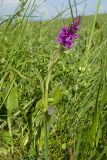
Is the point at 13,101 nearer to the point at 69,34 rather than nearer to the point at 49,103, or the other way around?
the point at 49,103

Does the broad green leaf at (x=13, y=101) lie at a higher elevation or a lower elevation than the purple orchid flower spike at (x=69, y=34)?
lower

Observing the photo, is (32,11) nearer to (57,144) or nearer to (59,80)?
(59,80)

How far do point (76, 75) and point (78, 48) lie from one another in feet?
1.90

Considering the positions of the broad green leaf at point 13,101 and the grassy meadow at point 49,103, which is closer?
the grassy meadow at point 49,103

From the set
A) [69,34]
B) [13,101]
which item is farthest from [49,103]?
[69,34]

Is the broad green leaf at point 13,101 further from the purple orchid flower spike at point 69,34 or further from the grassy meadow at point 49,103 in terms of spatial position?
the purple orchid flower spike at point 69,34

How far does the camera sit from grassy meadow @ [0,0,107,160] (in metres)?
1.40

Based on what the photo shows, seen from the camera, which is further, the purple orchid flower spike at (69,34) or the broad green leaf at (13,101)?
the broad green leaf at (13,101)

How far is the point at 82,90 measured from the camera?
2021 mm

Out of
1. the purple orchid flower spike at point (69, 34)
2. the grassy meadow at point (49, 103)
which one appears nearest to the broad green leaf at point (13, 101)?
the grassy meadow at point (49, 103)

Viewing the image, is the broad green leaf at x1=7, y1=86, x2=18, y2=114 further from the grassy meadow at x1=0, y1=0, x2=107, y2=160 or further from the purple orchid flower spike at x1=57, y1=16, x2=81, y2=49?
the purple orchid flower spike at x1=57, y1=16, x2=81, y2=49

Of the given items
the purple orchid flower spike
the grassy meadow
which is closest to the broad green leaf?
the grassy meadow

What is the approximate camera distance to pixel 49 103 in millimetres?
1848

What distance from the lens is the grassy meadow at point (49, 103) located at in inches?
55.1
